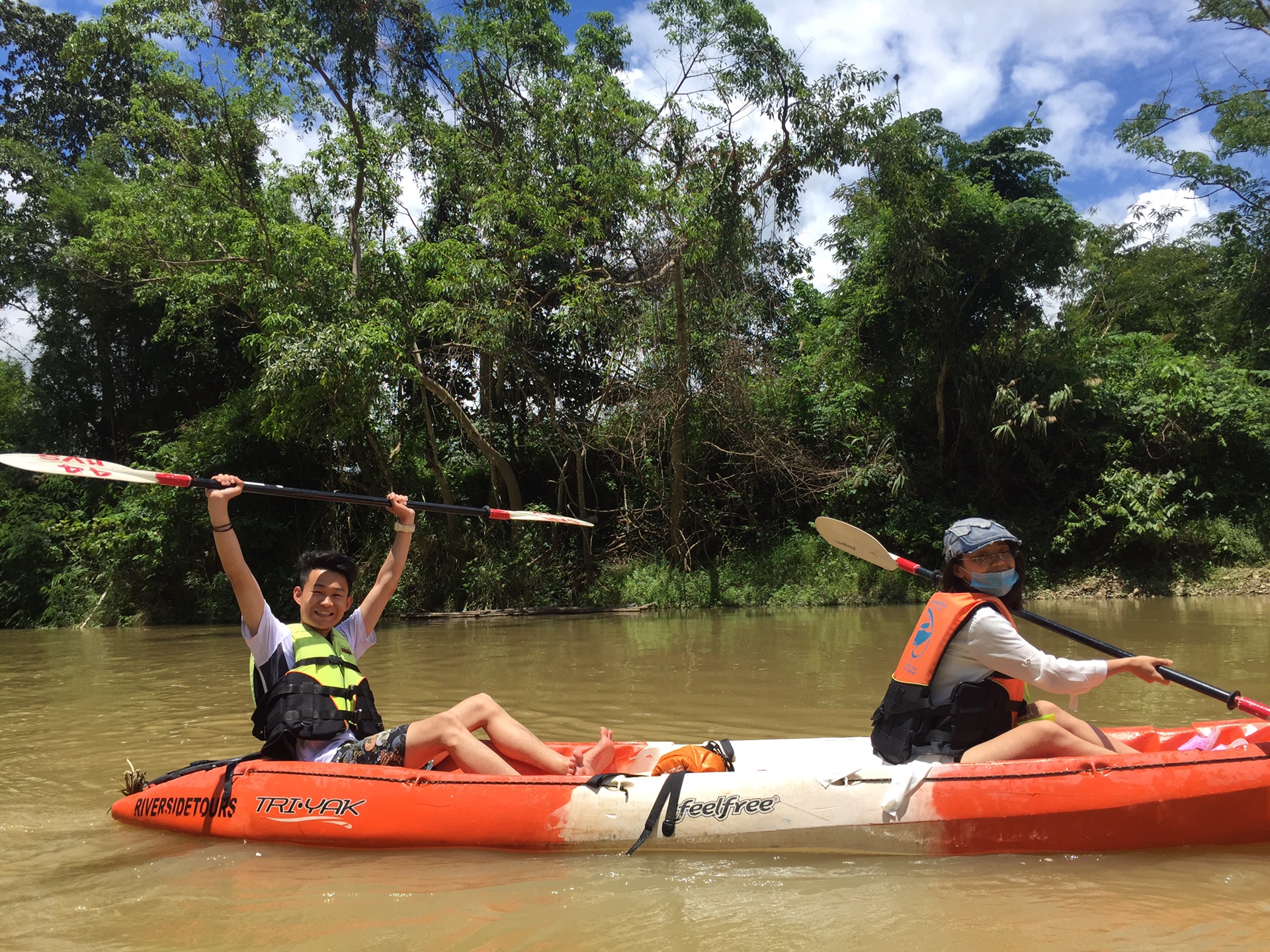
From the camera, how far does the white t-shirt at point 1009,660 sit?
105 inches

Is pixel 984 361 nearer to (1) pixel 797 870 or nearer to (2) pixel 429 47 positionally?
(2) pixel 429 47

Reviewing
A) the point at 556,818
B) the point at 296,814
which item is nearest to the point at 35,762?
the point at 296,814

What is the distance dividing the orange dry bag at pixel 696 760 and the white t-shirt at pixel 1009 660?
948 millimetres

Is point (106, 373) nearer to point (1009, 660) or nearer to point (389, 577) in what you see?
point (389, 577)

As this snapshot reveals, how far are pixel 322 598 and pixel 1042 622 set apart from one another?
261cm

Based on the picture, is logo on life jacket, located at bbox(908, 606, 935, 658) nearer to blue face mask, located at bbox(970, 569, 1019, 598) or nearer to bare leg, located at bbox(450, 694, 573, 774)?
blue face mask, located at bbox(970, 569, 1019, 598)

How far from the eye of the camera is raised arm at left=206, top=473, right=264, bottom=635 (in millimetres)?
3006

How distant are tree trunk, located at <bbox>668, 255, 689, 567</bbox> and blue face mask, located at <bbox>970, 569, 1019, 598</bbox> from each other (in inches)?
366

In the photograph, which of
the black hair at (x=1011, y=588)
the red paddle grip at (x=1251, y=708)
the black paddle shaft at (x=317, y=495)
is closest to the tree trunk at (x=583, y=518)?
the black paddle shaft at (x=317, y=495)

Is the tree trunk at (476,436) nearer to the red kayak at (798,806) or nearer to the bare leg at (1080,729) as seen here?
the red kayak at (798,806)

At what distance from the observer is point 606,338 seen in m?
13.2

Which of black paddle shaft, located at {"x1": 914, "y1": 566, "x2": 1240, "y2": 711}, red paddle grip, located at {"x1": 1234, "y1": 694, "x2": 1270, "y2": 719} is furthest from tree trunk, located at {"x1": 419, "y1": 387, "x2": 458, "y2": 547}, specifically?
red paddle grip, located at {"x1": 1234, "y1": 694, "x2": 1270, "y2": 719}

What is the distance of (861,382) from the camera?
553 inches

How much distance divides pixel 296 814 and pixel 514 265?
10489mm
